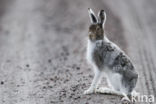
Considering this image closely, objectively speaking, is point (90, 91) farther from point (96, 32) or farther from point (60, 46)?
point (60, 46)

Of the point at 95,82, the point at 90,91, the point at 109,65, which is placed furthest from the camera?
the point at 90,91

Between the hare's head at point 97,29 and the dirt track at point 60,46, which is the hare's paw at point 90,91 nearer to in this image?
the dirt track at point 60,46

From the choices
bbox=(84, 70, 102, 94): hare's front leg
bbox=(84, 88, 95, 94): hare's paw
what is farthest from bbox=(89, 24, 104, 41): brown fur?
bbox=(84, 88, 95, 94): hare's paw

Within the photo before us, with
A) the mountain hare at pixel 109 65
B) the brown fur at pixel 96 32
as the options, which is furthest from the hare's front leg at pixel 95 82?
the brown fur at pixel 96 32

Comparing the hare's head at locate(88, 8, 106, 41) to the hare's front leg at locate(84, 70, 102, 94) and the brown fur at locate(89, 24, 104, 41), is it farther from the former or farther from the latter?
the hare's front leg at locate(84, 70, 102, 94)

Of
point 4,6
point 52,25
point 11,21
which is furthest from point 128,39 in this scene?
point 4,6

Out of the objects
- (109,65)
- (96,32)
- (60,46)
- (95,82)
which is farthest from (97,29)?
(60,46)
